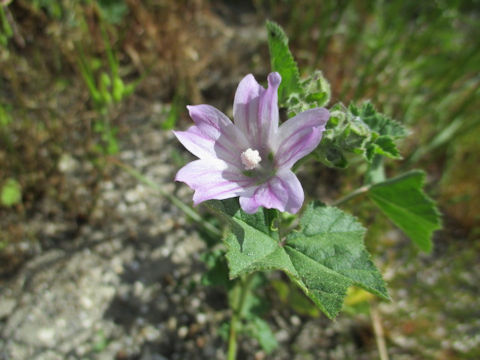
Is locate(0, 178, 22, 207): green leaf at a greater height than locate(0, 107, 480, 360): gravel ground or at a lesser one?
greater

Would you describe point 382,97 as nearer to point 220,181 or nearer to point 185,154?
point 185,154

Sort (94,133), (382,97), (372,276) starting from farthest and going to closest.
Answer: (382,97)
(94,133)
(372,276)

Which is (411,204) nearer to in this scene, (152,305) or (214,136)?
(214,136)

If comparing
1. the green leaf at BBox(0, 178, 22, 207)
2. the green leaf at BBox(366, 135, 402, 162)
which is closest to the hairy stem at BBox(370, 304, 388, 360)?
the green leaf at BBox(366, 135, 402, 162)

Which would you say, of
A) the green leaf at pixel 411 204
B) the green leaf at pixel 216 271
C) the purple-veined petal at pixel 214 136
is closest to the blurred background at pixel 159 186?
the green leaf at pixel 216 271

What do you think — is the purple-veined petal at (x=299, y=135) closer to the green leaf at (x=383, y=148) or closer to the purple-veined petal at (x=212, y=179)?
the purple-veined petal at (x=212, y=179)

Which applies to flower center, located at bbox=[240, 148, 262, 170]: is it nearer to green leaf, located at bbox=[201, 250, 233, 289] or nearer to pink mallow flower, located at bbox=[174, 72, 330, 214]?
pink mallow flower, located at bbox=[174, 72, 330, 214]

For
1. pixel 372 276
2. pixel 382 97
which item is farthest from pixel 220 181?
pixel 382 97
